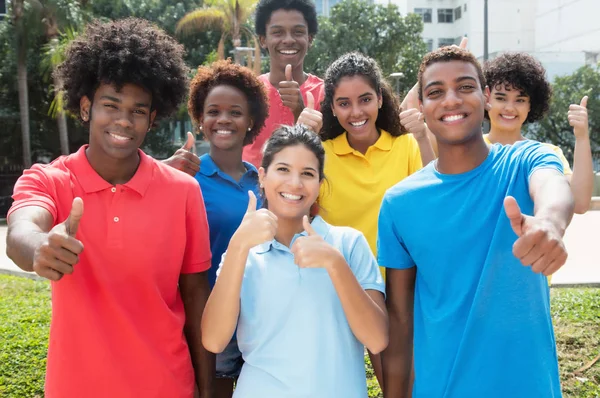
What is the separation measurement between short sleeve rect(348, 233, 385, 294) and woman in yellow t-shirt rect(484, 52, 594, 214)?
1.86 meters

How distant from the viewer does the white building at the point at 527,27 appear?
38.2 m

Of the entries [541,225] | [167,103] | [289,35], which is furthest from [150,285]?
[289,35]

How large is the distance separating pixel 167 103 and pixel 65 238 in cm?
123

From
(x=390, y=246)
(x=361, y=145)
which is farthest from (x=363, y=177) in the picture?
(x=390, y=246)

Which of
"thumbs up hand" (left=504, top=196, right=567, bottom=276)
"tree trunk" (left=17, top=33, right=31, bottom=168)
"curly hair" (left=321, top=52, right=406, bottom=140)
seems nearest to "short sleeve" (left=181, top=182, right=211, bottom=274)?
"curly hair" (left=321, top=52, right=406, bottom=140)

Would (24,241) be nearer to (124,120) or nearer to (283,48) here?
(124,120)

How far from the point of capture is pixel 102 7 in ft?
84.3

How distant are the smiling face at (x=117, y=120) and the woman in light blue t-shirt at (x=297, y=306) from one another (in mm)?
580

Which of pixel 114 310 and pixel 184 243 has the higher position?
pixel 184 243

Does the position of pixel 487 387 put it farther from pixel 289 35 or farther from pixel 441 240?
pixel 289 35

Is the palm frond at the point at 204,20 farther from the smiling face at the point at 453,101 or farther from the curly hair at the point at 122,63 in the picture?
the smiling face at the point at 453,101

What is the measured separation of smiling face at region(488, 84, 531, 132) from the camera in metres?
4.06

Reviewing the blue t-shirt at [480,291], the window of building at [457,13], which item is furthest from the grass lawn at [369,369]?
the window of building at [457,13]

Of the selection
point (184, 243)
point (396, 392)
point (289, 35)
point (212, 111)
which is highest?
point (289, 35)
